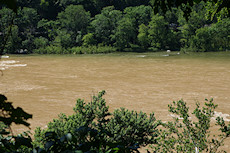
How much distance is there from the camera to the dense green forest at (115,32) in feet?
145

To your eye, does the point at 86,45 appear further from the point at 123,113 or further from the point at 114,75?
the point at 123,113

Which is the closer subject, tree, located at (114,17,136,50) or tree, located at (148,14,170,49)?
tree, located at (114,17,136,50)

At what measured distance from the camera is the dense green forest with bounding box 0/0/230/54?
44125 millimetres

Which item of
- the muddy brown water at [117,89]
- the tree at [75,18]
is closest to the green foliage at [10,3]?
the muddy brown water at [117,89]

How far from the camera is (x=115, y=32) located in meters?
47.6

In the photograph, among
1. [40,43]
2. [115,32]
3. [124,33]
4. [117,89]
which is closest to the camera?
[117,89]

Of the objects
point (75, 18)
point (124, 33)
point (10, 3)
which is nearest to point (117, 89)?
point (10, 3)

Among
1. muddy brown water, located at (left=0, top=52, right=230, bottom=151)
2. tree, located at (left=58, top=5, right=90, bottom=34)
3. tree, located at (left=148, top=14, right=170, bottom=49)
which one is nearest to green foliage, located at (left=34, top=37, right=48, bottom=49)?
tree, located at (left=58, top=5, right=90, bottom=34)

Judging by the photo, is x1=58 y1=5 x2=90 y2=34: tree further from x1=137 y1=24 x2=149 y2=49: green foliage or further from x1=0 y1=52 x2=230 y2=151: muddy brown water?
x1=0 y1=52 x2=230 y2=151: muddy brown water

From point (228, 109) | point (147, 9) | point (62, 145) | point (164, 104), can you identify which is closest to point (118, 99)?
point (164, 104)

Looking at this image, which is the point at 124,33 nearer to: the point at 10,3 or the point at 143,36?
the point at 143,36

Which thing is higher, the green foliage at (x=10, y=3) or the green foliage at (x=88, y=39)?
the green foliage at (x=88, y=39)

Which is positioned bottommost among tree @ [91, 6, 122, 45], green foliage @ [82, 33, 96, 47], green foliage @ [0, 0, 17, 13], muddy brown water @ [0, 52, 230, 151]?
muddy brown water @ [0, 52, 230, 151]

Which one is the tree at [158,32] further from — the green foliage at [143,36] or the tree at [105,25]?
the tree at [105,25]
